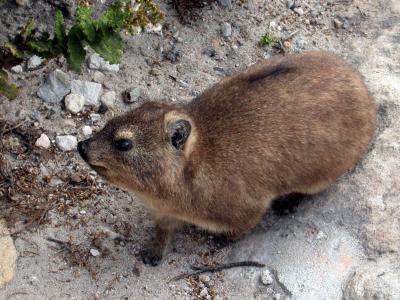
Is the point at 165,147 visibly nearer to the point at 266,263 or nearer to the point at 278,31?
the point at 266,263

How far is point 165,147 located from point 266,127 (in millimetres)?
957

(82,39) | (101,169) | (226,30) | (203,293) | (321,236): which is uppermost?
(82,39)

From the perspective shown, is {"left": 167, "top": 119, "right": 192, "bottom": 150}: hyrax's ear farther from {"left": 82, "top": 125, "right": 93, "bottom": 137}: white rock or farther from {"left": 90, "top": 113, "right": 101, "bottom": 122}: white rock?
{"left": 90, "top": 113, "right": 101, "bottom": 122}: white rock

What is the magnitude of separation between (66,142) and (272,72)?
7.33ft

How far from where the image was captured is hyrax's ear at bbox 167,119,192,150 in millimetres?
4961

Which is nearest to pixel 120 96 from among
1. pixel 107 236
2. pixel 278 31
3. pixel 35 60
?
pixel 35 60

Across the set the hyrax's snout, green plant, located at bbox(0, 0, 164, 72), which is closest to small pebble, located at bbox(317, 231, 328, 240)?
the hyrax's snout

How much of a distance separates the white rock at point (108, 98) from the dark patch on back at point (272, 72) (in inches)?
70.2

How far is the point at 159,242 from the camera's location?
5.74 metres

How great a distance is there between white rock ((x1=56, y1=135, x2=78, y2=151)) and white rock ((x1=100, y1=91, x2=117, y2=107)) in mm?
599

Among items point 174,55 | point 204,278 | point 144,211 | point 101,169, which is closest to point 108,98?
point 174,55

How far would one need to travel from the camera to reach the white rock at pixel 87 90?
6684mm

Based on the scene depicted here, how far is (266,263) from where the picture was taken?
5.65m

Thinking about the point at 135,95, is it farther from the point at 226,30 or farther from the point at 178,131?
the point at 178,131
